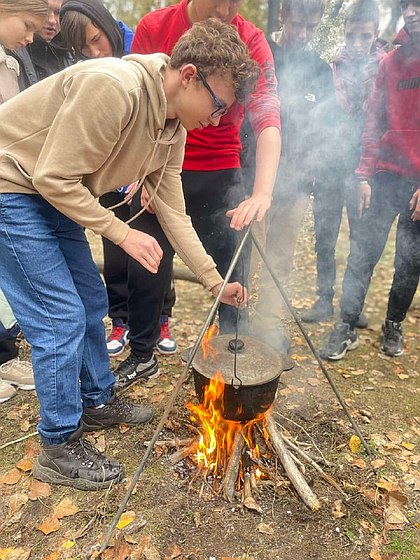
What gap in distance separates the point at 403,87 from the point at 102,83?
9.44 ft

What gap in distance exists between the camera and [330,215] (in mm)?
4719

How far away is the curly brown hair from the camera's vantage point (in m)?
2.14

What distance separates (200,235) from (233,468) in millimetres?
1700

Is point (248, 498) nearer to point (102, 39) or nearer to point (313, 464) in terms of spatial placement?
point (313, 464)

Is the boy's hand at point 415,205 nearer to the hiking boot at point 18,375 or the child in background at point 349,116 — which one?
the child in background at point 349,116

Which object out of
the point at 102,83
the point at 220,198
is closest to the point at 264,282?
the point at 220,198

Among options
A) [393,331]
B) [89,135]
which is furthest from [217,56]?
[393,331]

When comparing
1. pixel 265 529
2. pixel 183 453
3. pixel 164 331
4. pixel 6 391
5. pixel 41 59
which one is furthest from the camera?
pixel 164 331

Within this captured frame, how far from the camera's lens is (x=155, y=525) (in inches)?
98.8

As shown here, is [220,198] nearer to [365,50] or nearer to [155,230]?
[155,230]

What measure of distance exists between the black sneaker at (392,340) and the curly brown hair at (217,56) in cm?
309

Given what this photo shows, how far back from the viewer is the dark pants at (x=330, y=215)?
4.50 meters

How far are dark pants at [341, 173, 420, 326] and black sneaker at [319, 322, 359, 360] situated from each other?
0.10 meters

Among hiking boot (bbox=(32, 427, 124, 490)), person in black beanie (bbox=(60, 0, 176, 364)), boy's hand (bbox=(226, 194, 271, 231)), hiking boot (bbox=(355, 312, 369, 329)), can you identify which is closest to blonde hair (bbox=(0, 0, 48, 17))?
person in black beanie (bbox=(60, 0, 176, 364))
